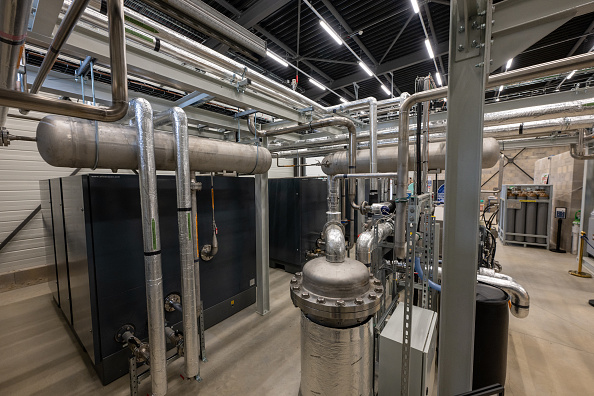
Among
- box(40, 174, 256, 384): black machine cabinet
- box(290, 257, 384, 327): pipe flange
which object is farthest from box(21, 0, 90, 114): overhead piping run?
box(290, 257, 384, 327): pipe flange

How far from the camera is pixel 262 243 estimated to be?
2488mm

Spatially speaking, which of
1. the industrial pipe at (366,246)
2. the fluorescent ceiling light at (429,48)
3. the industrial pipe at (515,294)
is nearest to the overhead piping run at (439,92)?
the industrial pipe at (366,246)

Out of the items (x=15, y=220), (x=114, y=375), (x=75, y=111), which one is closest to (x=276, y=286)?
(x=114, y=375)

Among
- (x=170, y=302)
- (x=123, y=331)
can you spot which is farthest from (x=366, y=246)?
(x=123, y=331)

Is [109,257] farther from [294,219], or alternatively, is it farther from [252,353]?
[294,219]

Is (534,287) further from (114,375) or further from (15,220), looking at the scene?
(15,220)

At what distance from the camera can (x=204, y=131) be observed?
3.19 metres

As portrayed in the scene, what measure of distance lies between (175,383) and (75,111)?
1.88 metres

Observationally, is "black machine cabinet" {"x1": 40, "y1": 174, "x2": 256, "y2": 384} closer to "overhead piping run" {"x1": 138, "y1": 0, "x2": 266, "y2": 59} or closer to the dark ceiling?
"overhead piping run" {"x1": 138, "y1": 0, "x2": 266, "y2": 59}

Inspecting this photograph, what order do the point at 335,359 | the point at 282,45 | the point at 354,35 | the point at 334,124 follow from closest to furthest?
the point at 335,359 → the point at 334,124 → the point at 354,35 → the point at 282,45

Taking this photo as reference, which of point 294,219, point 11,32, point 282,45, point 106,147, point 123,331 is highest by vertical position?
point 282,45

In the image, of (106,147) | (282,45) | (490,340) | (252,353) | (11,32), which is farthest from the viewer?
(282,45)

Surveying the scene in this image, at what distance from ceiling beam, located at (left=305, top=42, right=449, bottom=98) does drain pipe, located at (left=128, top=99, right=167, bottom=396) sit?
2977 millimetres

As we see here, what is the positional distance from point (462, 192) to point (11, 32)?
1619 millimetres
